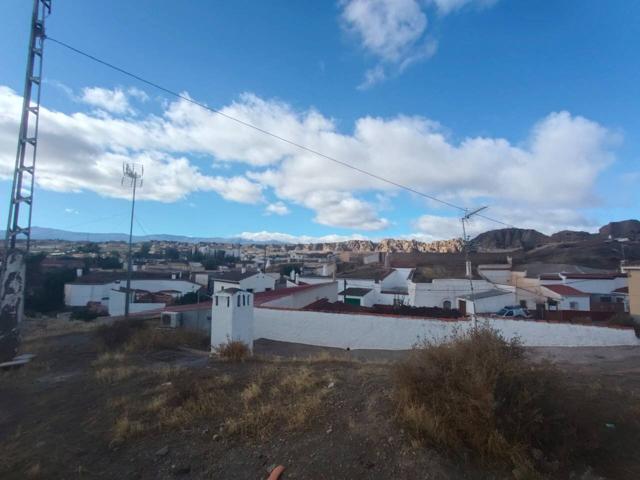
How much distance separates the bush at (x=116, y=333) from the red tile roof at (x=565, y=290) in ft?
93.7

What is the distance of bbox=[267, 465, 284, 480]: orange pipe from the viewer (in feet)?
11.9

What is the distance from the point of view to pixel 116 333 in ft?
42.2

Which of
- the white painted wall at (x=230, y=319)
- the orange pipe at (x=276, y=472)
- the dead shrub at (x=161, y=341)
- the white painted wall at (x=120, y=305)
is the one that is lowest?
the white painted wall at (x=120, y=305)

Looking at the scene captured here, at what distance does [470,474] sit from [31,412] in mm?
6556

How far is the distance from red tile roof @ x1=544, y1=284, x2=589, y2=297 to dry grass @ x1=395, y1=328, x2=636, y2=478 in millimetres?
27781

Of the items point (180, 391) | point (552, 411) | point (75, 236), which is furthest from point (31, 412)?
point (75, 236)

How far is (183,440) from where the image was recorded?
4.54 m

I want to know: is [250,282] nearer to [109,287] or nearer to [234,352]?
[109,287]

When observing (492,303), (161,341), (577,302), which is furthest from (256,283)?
(577,302)

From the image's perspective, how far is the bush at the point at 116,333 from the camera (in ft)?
40.3

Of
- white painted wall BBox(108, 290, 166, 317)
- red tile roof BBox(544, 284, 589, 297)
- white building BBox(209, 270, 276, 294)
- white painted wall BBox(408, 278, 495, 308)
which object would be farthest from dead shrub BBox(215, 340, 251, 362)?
red tile roof BBox(544, 284, 589, 297)

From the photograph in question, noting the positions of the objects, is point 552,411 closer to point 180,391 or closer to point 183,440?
point 183,440

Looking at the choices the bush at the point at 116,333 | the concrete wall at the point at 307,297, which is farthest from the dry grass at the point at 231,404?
the concrete wall at the point at 307,297

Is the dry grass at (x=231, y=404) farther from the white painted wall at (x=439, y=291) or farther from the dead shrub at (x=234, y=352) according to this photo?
the white painted wall at (x=439, y=291)
